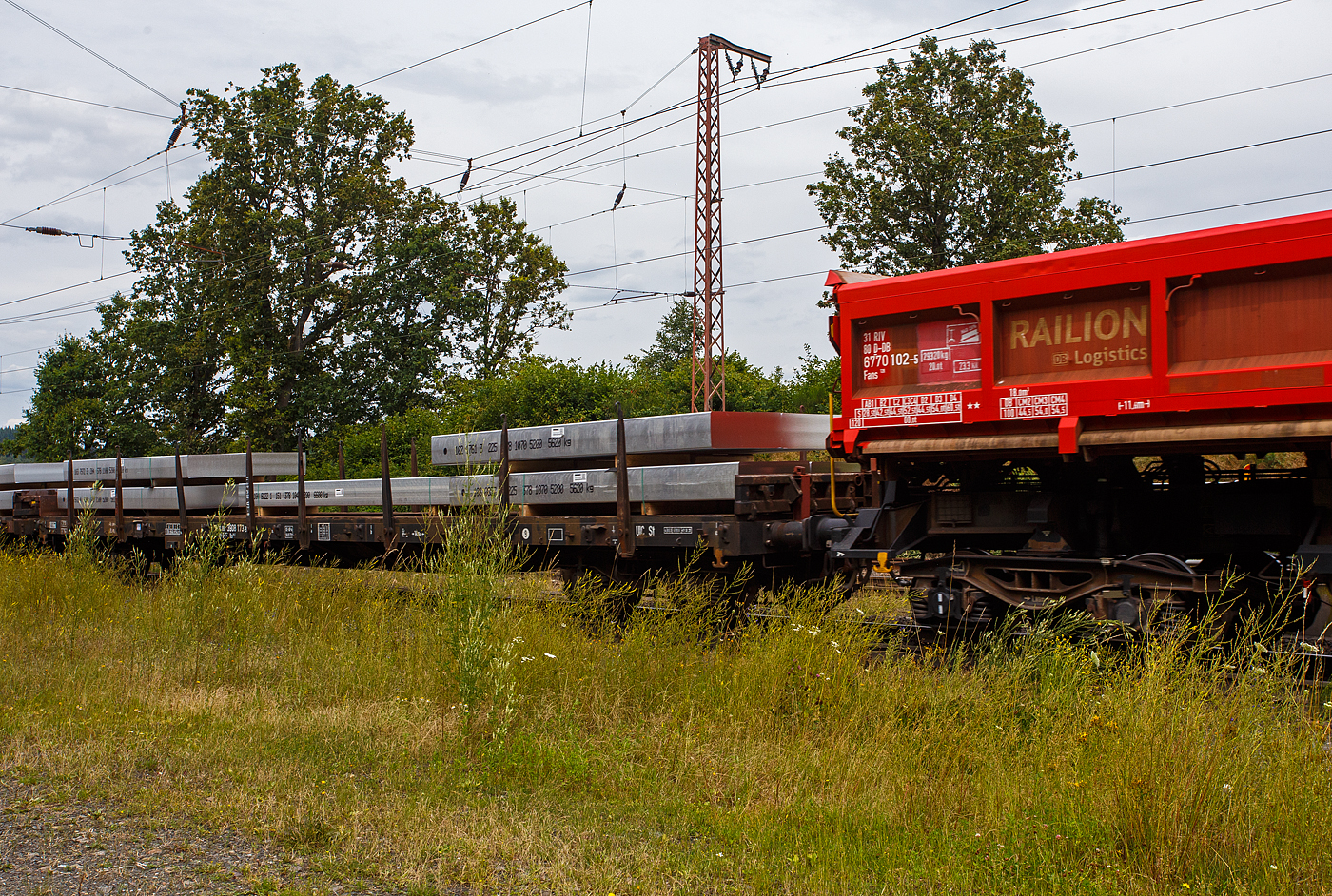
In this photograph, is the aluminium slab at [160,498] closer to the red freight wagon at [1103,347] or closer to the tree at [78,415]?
the red freight wagon at [1103,347]

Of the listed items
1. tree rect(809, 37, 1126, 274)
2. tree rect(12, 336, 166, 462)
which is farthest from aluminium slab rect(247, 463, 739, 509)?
tree rect(12, 336, 166, 462)

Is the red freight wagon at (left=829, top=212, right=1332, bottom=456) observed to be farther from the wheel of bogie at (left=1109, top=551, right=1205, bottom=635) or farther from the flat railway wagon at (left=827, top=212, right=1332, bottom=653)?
the wheel of bogie at (left=1109, top=551, right=1205, bottom=635)

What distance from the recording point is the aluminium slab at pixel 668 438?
A: 359 inches

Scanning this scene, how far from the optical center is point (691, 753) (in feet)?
18.8

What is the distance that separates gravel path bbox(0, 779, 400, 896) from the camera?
425 cm

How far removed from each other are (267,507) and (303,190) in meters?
28.1

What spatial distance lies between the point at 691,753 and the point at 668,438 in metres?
4.05

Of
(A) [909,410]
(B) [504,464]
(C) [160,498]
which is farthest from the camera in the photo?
(C) [160,498]

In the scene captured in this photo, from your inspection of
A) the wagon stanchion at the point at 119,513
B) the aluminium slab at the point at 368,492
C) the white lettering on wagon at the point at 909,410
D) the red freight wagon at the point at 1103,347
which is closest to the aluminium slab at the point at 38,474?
the wagon stanchion at the point at 119,513

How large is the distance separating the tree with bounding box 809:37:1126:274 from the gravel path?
27159 millimetres

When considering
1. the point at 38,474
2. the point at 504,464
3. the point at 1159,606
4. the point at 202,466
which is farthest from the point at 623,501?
the point at 38,474

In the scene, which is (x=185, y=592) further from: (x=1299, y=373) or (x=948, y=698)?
(x=1299, y=373)

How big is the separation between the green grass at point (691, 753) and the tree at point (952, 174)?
23.5 metres

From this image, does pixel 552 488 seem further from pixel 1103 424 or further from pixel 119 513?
pixel 119 513
